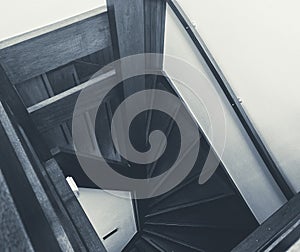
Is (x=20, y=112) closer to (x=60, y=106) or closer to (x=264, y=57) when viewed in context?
(x=60, y=106)

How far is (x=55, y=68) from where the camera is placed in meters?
1.46

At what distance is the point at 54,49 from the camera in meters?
1.36

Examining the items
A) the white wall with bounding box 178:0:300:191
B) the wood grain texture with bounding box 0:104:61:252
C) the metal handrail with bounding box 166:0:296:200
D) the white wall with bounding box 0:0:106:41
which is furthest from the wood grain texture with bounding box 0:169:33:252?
the metal handrail with bounding box 166:0:296:200

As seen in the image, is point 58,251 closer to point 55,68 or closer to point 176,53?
point 55,68

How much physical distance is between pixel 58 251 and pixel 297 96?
1.08m

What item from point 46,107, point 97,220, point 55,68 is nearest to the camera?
point 55,68

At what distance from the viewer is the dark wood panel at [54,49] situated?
1.27 metres

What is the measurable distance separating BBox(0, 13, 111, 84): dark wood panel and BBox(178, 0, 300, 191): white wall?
508 millimetres

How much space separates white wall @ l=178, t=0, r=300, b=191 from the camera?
123 cm

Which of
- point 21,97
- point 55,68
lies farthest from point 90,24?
point 21,97

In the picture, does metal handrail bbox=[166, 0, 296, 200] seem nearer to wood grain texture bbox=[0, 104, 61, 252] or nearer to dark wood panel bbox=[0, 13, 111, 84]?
dark wood panel bbox=[0, 13, 111, 84]

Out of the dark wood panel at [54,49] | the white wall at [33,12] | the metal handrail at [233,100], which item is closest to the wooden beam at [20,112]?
→ the dark wood panel at [54,49]

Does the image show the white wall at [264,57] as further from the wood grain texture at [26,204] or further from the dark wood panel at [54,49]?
the wood grain texture at [26,204]

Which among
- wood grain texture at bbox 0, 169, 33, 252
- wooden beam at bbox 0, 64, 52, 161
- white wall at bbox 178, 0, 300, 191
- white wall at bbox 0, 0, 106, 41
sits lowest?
wood grain texture at bbox 0, 169, 33, 252
